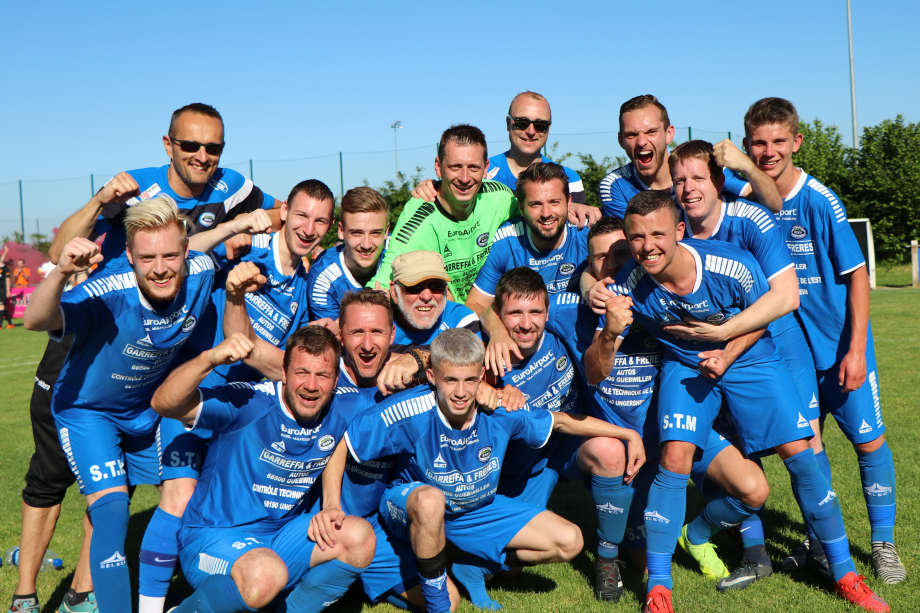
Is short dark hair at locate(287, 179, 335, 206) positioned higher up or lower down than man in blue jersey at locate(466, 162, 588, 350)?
higher up

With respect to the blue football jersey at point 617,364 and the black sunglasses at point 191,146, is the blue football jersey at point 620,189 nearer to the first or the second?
the blue football jersey at point 617,364

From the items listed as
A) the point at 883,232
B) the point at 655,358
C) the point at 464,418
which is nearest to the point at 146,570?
the point at 464,418

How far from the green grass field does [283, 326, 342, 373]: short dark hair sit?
1584 mm

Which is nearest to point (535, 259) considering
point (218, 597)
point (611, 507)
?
point (611, 507)

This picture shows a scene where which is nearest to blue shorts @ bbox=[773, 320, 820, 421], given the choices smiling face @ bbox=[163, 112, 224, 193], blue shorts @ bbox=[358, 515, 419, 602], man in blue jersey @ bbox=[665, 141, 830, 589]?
man in blue jersey @ bbox=[665, 141, 830, 589]

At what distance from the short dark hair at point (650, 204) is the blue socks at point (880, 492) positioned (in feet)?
6.96

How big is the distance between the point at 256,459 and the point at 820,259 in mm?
3685

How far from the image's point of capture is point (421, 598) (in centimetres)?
400

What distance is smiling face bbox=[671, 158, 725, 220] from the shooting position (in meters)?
4.04

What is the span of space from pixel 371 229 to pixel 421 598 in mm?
2373

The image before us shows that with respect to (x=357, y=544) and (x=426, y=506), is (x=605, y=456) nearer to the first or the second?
(x=426, y=506)

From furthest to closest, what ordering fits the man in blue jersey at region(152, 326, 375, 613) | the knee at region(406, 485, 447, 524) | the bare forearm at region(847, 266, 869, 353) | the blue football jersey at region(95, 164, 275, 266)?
the blue football jersey at region(95, 164, 275, 266), the bare forearm at region(847, 266, 869, 353), the knee at region(406, 485, 447, 524), the man in blue jersey at region(152, 326, 375, 613)

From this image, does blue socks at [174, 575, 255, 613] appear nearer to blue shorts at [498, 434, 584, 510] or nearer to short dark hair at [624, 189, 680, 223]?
blue shorts at [498, 434, 584, 510]

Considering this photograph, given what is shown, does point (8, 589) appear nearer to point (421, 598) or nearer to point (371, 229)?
point (421, 598)
